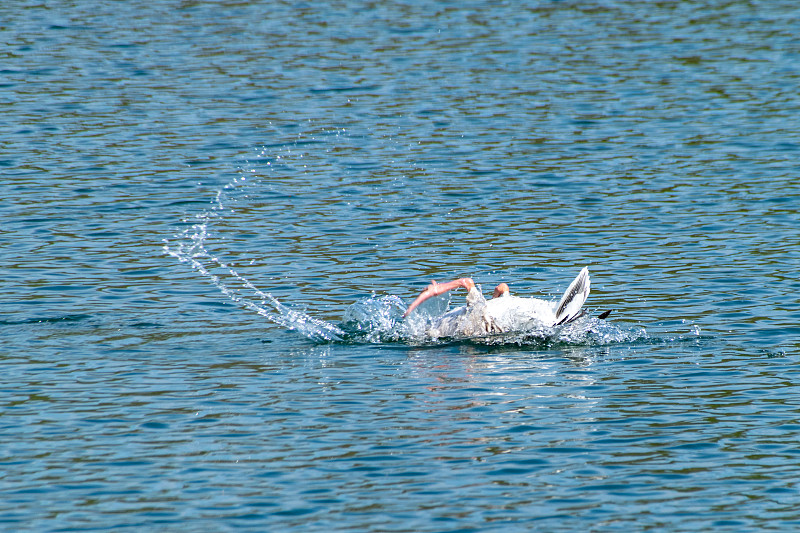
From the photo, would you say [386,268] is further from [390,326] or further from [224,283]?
[390,326]

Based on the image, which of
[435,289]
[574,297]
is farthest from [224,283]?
[574,297]

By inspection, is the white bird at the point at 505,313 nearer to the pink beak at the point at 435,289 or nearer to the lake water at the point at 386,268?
the pink beak at the point at 435,289

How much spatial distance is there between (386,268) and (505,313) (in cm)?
356

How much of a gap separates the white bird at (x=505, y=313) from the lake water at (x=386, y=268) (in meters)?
0.24

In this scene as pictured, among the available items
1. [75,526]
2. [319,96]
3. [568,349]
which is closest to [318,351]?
[568,349]

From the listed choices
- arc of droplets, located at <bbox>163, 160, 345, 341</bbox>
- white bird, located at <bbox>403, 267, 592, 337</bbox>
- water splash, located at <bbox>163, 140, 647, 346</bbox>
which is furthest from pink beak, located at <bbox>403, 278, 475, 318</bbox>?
arc of droplets, located at <bbox>163, 160, 345, 341</bbox>

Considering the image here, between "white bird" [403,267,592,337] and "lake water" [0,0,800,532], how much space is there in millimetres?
244

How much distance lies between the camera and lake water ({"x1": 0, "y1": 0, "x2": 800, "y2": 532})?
1011 cm

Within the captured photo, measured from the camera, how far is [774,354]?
13.5 meters

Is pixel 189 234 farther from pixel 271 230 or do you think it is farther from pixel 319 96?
pixel 319 96

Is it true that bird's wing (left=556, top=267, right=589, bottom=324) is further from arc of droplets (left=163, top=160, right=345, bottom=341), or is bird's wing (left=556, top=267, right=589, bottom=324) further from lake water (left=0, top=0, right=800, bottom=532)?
arc of droplets (left=163, top=160, right=345, bottom=341)

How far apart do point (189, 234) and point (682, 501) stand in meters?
11.3

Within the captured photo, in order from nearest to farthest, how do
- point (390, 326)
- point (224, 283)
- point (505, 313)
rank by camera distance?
point (505, 313) → point (390, 326) → point (224, 283)

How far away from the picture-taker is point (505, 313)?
45.8ft
